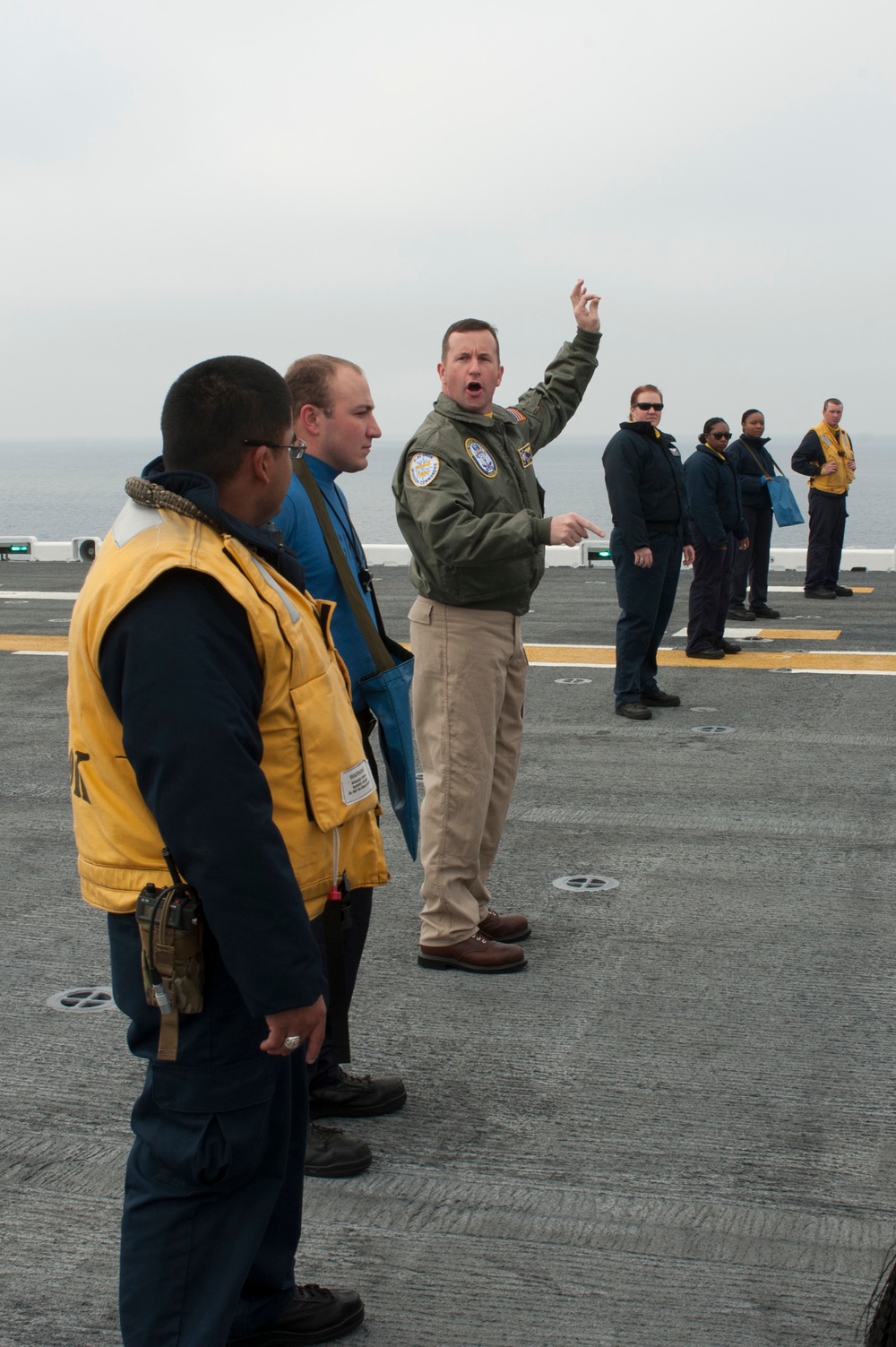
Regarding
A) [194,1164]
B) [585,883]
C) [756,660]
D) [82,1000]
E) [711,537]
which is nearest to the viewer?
[194,1164]

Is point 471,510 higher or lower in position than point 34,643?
higher

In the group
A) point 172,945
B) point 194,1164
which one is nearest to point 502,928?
point 194,1164

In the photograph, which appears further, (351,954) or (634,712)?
(634,712)

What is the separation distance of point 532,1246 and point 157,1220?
3.22 feet

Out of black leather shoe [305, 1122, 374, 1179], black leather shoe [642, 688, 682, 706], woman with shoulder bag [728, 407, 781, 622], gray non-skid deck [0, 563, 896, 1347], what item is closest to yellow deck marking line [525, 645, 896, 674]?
black leather shoe [642, 688, 682, 706]

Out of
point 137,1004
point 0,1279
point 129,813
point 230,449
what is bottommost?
point 0,1279

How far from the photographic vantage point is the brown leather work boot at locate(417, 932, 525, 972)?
13.5 feet

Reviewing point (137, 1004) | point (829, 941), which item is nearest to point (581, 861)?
point (829, 941)

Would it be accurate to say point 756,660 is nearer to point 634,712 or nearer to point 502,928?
point 634,712

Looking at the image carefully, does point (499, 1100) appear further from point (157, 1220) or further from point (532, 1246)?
point (157, 1220)

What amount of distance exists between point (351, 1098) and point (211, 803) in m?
1.64

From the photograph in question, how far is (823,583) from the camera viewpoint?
13.6m

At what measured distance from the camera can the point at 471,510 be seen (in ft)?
13.1

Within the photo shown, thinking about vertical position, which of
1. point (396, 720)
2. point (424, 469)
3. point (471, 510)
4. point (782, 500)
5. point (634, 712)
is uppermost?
point (782, 500)
